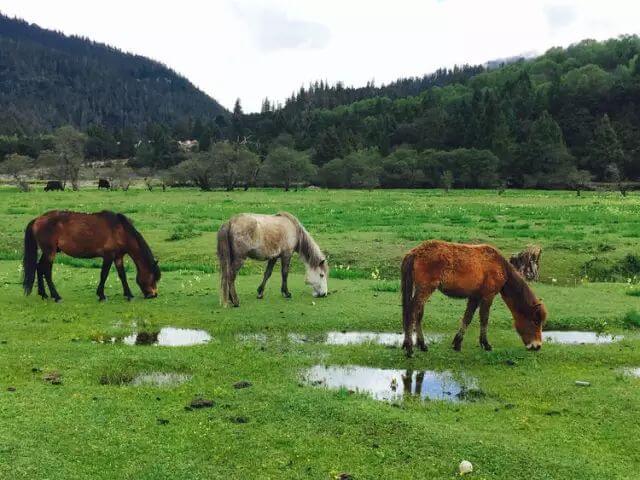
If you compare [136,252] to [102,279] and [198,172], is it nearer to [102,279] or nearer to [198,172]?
[102,279]

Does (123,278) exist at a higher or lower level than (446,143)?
lower

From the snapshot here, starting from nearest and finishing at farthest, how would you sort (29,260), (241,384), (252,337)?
(241,384), (252,337), (29,260)

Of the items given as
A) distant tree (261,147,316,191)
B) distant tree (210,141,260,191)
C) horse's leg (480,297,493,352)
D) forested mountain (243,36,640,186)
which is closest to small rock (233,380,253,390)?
horse's leg (480,297,493,352)

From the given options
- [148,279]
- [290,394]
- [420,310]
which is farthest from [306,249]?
[290,394]

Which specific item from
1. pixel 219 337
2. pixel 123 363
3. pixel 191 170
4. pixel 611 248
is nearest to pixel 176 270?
pixel 219 337

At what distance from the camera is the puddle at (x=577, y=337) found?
11.6 m

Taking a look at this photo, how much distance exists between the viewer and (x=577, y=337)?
12.1 metres

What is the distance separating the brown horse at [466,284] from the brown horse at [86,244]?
799cm

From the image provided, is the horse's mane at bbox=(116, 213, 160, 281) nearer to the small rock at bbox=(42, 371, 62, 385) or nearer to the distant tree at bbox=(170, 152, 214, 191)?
the small rock at bbox=(42, 371, 62, 385)

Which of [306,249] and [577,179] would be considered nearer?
[306,249]

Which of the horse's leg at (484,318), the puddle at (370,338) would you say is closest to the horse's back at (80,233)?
the puddle at (370,338)

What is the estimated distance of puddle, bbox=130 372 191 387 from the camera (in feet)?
28.7

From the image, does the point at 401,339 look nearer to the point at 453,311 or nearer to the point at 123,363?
the point at 453,311

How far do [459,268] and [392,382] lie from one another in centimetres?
276
